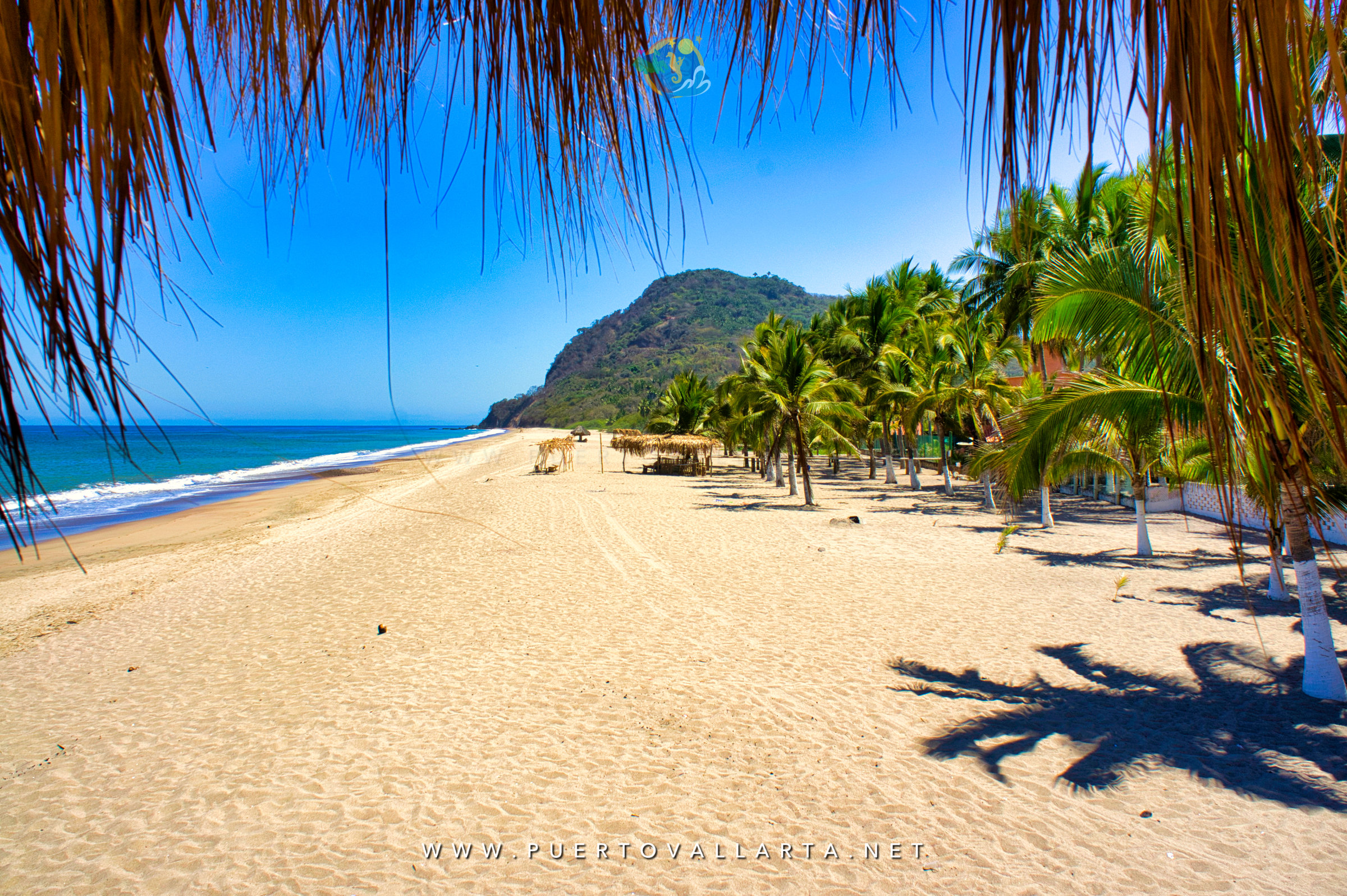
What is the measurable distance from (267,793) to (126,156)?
451cm

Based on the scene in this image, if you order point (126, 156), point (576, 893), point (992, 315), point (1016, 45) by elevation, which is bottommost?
point (576, 893)

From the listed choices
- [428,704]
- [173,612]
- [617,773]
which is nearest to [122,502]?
[173,612]

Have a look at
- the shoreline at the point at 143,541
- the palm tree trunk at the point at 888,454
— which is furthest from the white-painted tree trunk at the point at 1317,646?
the palm tree trunk at the point at 888,454

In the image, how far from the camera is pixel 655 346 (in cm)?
11975

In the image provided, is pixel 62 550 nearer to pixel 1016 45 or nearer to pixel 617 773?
pixel 617 773

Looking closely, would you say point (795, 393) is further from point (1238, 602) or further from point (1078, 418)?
point (1078, 418)

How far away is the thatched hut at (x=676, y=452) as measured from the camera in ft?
89.6

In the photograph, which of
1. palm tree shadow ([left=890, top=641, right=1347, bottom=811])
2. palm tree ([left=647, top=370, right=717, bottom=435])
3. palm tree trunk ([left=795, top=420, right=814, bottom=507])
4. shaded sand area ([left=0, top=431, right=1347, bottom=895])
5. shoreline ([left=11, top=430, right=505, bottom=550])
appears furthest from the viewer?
palm tree ([left=647, top=370, right=717, bottom=435])

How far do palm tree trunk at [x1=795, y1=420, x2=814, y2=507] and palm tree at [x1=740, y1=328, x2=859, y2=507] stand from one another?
0.02 meters

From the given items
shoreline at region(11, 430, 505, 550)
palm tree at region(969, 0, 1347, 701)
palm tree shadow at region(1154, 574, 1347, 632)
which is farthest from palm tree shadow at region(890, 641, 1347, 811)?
shoreline at region(11, 430, 505, 550)

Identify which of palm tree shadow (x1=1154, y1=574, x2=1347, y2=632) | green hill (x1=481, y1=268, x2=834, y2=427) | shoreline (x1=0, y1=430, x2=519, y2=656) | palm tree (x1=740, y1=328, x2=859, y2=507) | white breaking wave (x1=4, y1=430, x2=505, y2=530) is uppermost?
green hill (x1=481, y1=268, x2=834, y2=427)

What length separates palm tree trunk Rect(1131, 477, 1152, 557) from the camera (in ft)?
30.2

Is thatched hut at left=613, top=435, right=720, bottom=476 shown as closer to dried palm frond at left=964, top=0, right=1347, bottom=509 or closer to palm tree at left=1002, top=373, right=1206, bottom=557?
palm tree at left=1002, top=373, right=1206, bottom=557

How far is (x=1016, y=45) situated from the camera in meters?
0.75
